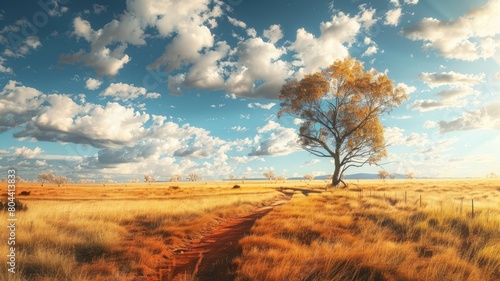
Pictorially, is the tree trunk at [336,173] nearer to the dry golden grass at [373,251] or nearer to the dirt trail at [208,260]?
the dry golden grass at [373,251]

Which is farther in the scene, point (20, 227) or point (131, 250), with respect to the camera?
point (20, 227)

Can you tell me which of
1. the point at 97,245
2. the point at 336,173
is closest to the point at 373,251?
the point at 97,245

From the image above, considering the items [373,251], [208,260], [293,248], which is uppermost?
[373,251]

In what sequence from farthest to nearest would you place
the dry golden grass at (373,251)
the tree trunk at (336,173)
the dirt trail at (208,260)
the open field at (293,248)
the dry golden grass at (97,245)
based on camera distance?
the tree trunk at (336,173), the dry golden grass at (97,245), the dirt trail at (208,260), the open field at (293,248), the dry golden grass at (373,251)

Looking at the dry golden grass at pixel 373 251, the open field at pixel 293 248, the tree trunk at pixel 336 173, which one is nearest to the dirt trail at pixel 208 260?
the open field at pixel 293 248

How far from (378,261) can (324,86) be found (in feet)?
90.1

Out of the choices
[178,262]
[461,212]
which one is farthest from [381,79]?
[178,262]

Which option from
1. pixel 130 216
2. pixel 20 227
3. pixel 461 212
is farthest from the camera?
pixel 130 216

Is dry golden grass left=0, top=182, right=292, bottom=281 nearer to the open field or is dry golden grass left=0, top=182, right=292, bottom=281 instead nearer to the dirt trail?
the open field

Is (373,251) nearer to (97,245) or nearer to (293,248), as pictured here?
(293,248)

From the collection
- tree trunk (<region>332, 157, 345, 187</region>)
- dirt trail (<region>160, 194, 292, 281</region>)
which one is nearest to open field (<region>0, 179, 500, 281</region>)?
dirt trail (<region>160, 194, 292, 281</region>)

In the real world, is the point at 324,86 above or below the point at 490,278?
above

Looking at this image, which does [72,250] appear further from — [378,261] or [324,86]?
[324,86]

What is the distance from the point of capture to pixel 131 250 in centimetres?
870
